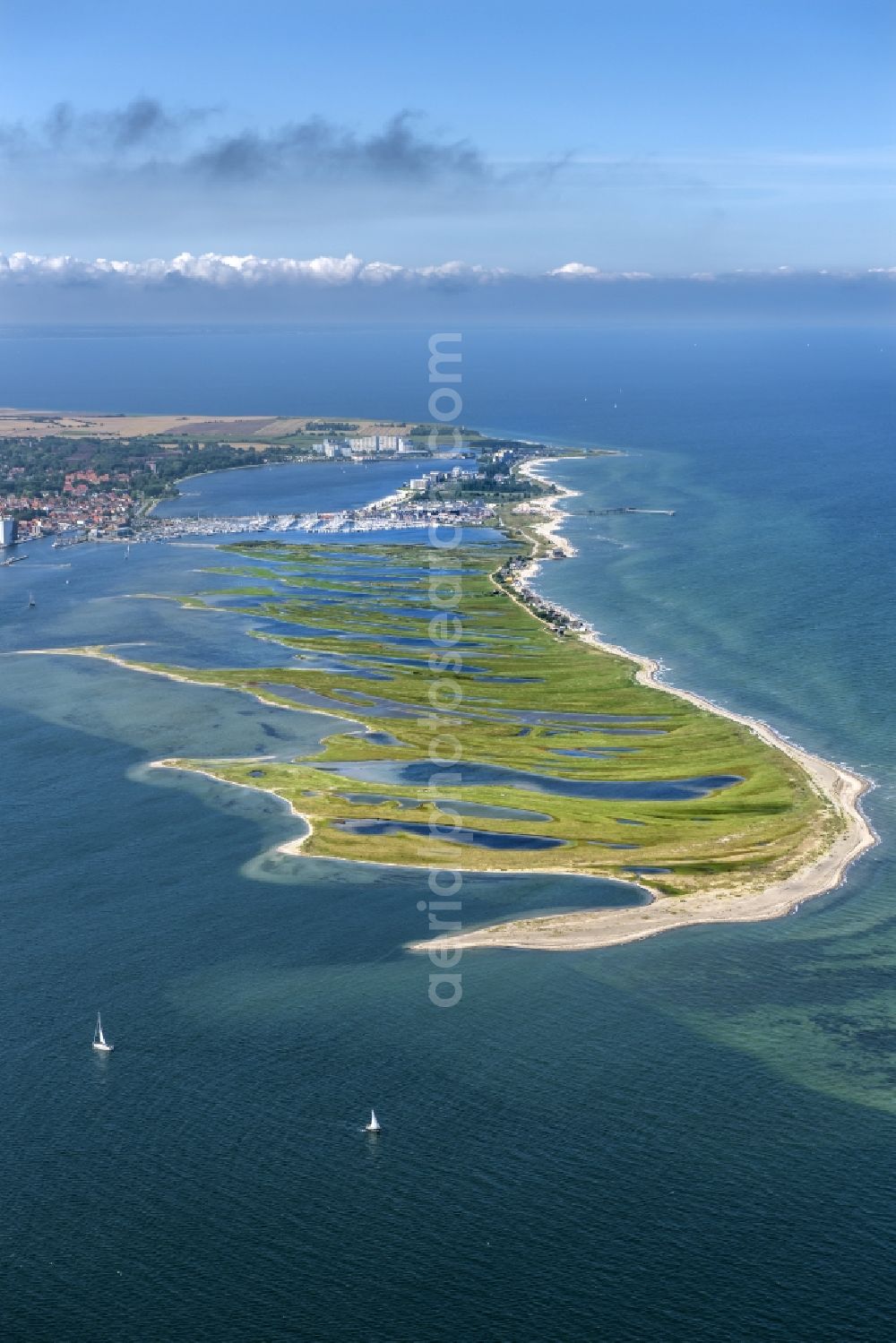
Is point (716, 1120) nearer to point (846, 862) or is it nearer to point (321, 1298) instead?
point (321, 1298)

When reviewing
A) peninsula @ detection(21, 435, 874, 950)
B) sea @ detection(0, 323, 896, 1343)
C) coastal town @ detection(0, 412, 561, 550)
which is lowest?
sea @ detection(0, 323, 896, 1343)

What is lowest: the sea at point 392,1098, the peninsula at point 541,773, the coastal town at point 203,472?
the sea at point 392,1098

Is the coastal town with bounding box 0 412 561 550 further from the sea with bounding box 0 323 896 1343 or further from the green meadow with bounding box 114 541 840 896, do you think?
the sea with bounding box 0 323 896 1343

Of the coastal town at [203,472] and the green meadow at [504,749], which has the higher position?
the coastal town at [203,472]

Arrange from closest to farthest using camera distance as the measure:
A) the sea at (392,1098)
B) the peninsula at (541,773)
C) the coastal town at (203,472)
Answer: the sea at (392,1098), the peninsula at (541,773), the coastal town at (203,472)

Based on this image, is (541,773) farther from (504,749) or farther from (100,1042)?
(100,1042)

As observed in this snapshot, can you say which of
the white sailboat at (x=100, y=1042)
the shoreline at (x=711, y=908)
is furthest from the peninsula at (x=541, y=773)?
the white sailboat at (x=100, y=1042)

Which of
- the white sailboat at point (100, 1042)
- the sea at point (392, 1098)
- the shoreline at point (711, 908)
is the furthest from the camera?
the shoreline at point (711, 908)

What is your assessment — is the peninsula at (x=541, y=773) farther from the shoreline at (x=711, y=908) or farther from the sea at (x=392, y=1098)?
the sea at (x=392, y=1098)

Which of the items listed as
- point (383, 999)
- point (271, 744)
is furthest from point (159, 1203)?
point (271, 744)

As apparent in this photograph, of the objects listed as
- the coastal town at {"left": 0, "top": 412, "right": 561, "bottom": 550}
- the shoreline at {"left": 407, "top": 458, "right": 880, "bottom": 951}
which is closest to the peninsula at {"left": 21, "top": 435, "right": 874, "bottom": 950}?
the shoreline at {"left": 407, "top": 458, "right": 880, "bottom": 951}

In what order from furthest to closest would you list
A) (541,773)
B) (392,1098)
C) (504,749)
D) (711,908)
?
(504,749) → (541,773) → (711,908) → (392,1098)

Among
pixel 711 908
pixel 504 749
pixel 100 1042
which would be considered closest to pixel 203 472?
pixel 504 749
